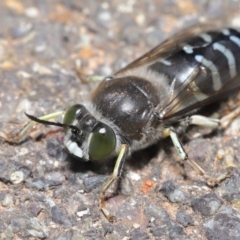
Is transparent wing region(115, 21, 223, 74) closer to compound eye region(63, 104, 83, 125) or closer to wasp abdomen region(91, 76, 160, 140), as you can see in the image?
wasp abdomen region(91, 76, 160, 140)

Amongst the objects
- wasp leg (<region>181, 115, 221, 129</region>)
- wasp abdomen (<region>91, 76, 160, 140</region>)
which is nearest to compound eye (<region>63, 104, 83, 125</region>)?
wasp abdomen (<region>91, 76, 160, 140</region>)

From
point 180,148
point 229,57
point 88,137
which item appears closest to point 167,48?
point 229,57

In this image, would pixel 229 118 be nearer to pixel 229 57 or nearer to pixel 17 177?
pixel 229 57

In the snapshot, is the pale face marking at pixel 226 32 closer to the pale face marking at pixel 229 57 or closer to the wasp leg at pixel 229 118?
the pale face marking at pixel 229 57

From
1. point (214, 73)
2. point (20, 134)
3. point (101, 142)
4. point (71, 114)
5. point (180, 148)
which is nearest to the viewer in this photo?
point (101, 142)

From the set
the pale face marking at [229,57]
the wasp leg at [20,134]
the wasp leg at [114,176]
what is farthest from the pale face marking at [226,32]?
the wasp leg at [20,134]
